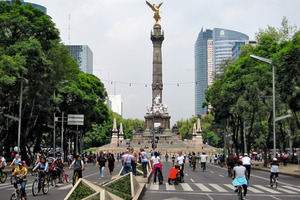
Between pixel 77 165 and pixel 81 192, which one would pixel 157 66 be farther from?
pixel 81 192

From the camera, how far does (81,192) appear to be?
1125 centimetres

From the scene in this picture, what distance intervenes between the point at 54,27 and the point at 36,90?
622 cm

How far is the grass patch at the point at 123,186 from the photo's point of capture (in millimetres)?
14591

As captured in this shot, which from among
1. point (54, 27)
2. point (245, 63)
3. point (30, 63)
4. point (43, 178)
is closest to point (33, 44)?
point (30, 63)

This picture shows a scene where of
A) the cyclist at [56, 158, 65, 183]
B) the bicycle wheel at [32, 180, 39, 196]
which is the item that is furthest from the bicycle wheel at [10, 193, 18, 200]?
the cyclist at [56, 158, 65, 183]

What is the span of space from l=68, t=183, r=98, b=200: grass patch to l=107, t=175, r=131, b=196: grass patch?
3028 millimetres

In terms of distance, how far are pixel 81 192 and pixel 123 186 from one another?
3.96 meters

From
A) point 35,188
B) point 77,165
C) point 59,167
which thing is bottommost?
point 35,188

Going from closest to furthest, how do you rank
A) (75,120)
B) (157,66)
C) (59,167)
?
(59,167), (75,120), (157,66)

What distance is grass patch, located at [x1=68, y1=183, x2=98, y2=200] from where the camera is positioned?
10944mm

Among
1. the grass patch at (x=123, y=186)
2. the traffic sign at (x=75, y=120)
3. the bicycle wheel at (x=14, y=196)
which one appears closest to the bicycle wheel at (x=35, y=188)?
the bicycle wheel at (x=14, y=196)

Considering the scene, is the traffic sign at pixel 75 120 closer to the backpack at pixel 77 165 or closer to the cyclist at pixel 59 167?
the cyclist at pixel 59 167

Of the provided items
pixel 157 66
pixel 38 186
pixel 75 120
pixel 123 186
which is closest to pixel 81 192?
pixel 123 186

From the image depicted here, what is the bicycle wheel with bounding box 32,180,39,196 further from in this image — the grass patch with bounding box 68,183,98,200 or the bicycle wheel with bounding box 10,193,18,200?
the grass patch with bounding box 68,183,98,200
